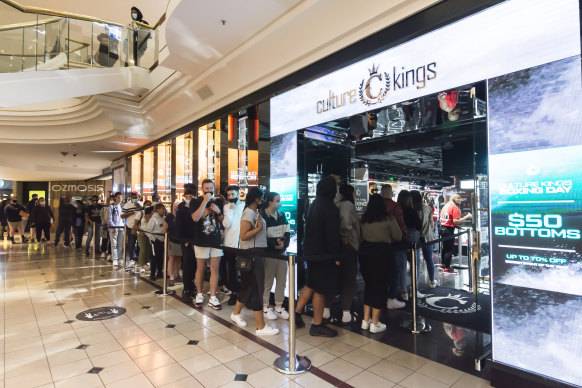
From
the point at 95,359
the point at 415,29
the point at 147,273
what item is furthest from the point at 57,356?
the point at 415,29

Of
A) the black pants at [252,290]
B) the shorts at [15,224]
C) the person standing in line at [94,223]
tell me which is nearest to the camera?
the black pants at [252,290]

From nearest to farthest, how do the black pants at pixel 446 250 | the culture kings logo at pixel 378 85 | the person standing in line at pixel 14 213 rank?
the culture kings logo at pixel 378 85, the black pants at pixel 446 250, the person standing in line at pixel 14 213

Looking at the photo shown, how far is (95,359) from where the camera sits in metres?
2.86

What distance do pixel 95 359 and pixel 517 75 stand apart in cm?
417

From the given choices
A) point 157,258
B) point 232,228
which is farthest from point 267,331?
point 157,258

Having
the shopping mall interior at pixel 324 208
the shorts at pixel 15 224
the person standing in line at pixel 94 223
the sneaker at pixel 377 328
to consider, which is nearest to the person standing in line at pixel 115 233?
the shopping mall interior at pixel 324 208

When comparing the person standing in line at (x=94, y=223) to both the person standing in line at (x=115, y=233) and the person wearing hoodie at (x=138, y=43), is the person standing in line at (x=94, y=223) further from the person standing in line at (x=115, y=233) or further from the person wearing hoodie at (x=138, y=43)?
the person wearing hoodie at (x=138, y=43)

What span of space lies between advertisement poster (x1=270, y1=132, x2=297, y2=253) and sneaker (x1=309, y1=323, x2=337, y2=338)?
1181 mm

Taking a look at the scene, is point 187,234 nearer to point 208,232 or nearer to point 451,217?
point 208,232

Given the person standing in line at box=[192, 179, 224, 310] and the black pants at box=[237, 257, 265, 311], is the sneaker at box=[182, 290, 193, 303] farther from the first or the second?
the black pants at box=[237, 257, 265, 311]

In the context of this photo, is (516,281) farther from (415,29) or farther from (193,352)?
(193,352)

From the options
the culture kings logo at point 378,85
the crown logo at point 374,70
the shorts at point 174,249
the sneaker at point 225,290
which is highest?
the crown logo at point 374,70

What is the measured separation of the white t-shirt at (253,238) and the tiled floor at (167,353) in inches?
36.9

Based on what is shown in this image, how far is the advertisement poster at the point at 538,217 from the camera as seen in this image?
2.01 metres
